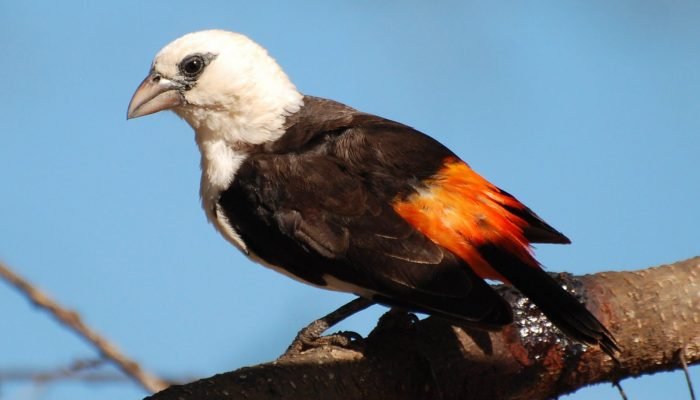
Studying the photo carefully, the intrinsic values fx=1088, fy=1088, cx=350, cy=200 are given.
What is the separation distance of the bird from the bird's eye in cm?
5

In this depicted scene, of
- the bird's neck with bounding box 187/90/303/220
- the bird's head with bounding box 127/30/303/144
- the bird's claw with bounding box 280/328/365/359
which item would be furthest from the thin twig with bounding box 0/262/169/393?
the bird's head with bounding box 127/30/303/144

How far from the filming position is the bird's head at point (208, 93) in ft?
17.7

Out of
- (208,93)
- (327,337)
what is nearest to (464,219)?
(327,337)

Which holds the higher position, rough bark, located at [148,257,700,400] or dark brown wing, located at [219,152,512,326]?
dark brown wing, located at [219,152,512,326]

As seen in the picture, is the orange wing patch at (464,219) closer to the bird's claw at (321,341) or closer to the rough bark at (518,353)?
the rough bark at (518,353)

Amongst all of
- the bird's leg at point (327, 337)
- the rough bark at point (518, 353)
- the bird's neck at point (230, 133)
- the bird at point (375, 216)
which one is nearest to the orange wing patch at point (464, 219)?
the bird at point (375, 216)

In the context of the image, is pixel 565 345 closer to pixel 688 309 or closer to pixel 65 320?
pixel 688 309

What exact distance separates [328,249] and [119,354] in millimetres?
942

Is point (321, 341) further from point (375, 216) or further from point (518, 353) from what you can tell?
point (518, 353)

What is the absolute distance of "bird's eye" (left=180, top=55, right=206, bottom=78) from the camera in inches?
214

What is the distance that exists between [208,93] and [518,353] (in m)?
2.04

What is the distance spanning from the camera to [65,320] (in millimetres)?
4270

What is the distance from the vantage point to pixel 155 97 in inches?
213

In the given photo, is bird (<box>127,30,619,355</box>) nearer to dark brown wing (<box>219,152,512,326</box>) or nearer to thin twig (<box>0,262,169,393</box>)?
dark brown wing (<box>219,152,512,326</box>)
